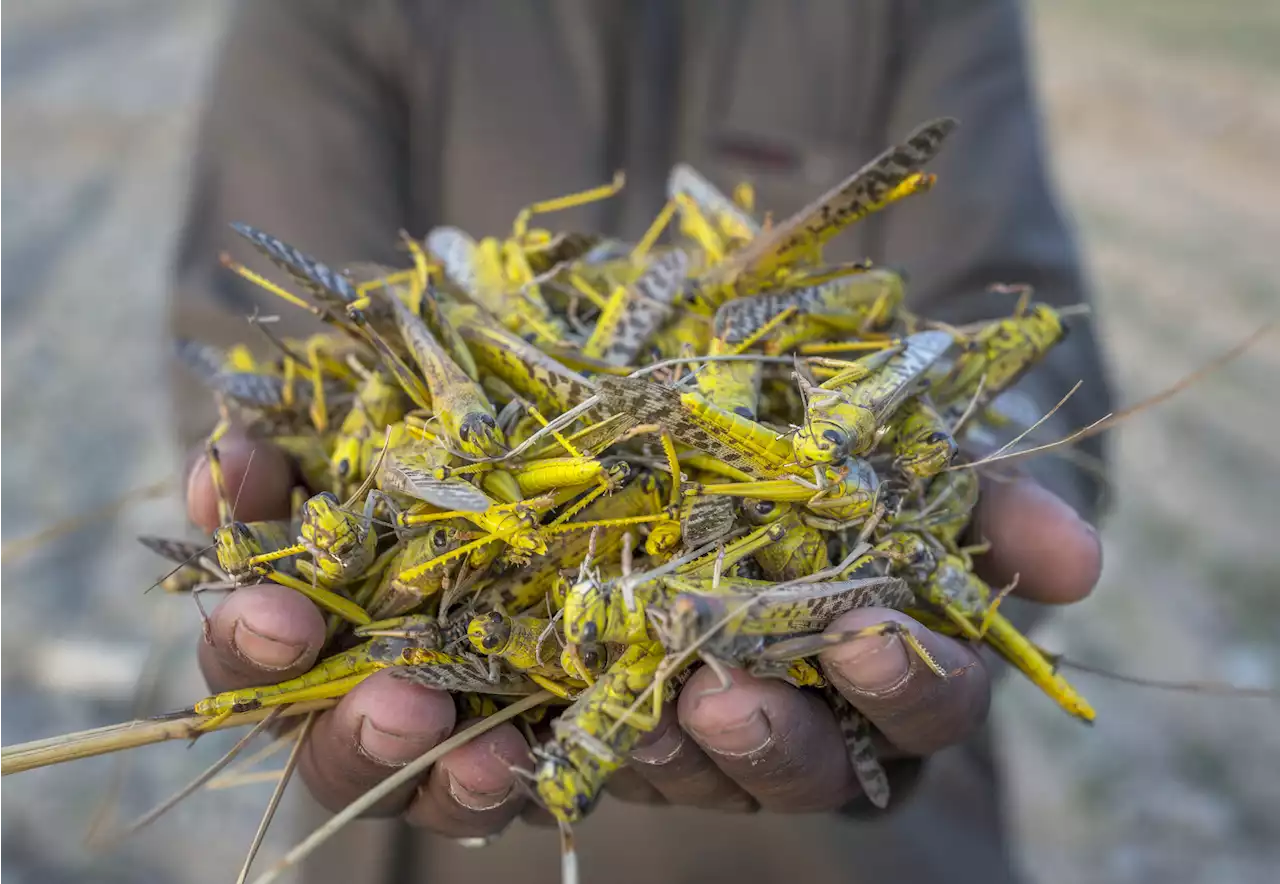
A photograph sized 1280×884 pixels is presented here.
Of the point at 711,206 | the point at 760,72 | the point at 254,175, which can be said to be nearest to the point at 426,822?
the point at 711,206

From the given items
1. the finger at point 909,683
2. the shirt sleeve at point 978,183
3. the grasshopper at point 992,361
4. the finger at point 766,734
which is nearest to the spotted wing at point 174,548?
the finger at point 766,734

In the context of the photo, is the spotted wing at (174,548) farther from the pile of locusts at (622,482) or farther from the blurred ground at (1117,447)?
the blurred ground at (1117,447)

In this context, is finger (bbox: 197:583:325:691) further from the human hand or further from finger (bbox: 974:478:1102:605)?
finger (bbox: 974:478:1102:605)

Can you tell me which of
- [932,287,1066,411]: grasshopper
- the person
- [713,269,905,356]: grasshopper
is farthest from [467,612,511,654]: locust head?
the person

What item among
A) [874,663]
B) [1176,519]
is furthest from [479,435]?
[1176,519]

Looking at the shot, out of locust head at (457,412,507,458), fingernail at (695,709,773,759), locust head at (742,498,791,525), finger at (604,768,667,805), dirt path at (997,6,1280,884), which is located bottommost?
dirt path at (997,6,1280,884)

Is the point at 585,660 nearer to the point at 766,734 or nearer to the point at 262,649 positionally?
the point at 766,734

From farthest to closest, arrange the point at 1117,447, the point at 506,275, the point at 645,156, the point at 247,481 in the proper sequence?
the point at 1117,447, the point at 645,156, the point at 506,275, the point at 247,481
